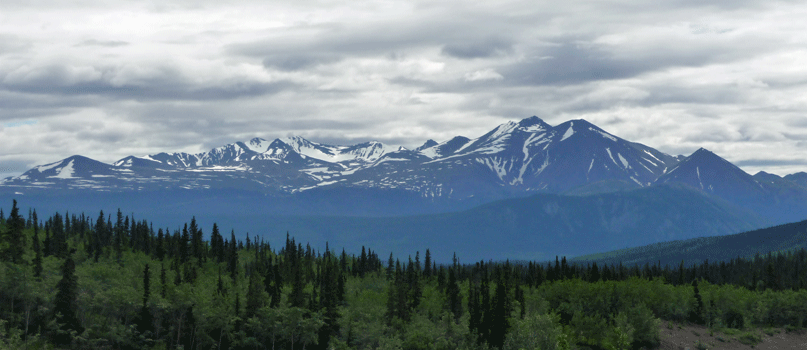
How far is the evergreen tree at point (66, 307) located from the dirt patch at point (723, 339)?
108 metres

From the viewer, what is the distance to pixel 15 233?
171750mm

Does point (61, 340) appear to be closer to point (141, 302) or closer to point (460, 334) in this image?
point (141, 302)

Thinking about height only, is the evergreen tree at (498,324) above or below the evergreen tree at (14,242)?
below

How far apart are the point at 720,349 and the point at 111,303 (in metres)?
115

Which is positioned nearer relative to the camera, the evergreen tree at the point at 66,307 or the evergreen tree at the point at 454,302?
the evergreen tree at the point at 66,307

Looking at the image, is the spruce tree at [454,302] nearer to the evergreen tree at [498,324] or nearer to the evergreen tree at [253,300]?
the evergreen tree at [498,324]

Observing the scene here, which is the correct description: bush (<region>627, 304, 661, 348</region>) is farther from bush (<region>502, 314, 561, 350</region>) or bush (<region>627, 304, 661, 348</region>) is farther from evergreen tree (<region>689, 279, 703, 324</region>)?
evergreen tree (<region>689, 279, 703, 324</region>)

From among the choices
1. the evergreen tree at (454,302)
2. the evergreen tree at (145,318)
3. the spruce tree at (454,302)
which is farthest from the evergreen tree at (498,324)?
the evergreen tree at (145,318)

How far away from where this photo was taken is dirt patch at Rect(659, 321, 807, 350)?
155m

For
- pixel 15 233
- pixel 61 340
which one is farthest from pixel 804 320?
pixel 15 233

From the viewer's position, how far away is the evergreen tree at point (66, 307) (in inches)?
5335

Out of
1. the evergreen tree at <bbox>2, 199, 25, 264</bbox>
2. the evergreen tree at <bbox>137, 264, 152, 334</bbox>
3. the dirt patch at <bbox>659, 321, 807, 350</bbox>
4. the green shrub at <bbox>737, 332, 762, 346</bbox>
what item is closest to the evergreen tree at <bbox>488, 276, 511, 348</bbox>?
the dirt patch at <bbox>659, 321, 807, 350</bbox>

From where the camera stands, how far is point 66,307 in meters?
138

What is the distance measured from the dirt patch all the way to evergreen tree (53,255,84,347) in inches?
4245
